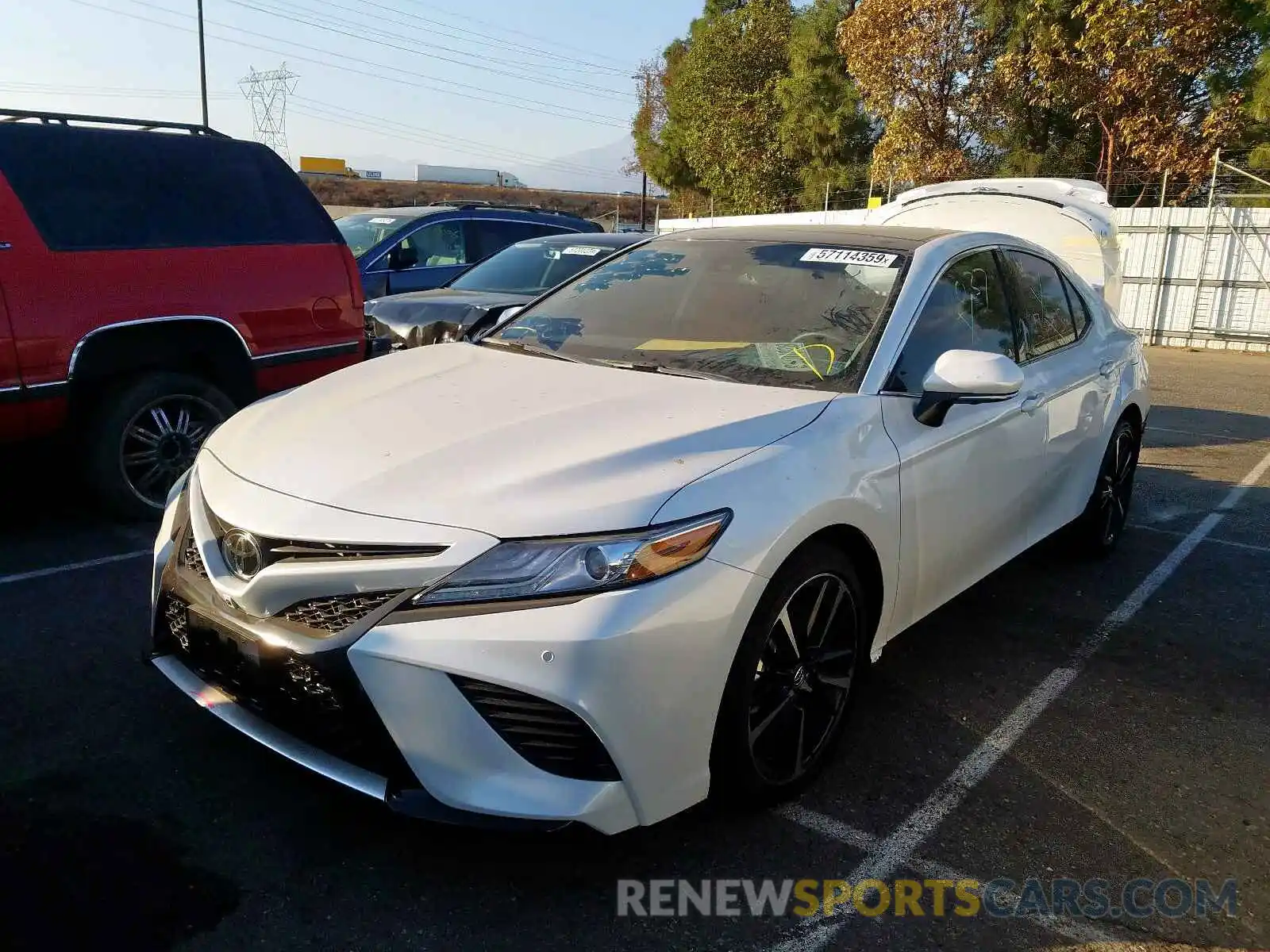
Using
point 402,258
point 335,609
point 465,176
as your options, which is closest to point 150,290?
point 335,609

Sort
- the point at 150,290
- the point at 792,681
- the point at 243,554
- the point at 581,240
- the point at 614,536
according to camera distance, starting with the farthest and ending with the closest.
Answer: the point at 581,240
the point at 150,290
the point at 792,681
the point at 243,554
the point at 614,536

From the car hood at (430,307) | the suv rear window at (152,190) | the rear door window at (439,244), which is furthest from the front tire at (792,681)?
the rear door window at (439,244)

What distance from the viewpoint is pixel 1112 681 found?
3850 mm

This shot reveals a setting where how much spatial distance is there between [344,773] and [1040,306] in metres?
3.51

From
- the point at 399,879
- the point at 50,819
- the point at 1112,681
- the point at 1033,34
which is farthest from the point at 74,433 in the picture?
A: the point at 1033,34

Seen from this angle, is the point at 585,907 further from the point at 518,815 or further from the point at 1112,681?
the point at 1112,681

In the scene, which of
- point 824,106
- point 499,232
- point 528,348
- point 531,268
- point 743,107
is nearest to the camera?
point 528,348

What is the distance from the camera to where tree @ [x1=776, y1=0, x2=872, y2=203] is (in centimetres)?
3216

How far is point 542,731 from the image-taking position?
7.26 feet

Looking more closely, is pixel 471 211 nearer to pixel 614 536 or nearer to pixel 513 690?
pixel 614 536

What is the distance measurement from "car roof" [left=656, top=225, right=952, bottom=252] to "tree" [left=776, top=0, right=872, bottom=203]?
2909cm

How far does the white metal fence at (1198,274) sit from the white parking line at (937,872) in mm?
14846

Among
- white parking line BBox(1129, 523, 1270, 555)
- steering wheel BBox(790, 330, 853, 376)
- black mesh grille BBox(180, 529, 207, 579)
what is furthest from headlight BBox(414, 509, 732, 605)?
white parking line BBox(1129, 523, 1270, 555)

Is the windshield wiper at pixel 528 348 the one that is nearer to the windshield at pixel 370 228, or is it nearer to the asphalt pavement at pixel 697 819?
the asphalt pavement at pixel 697 819
